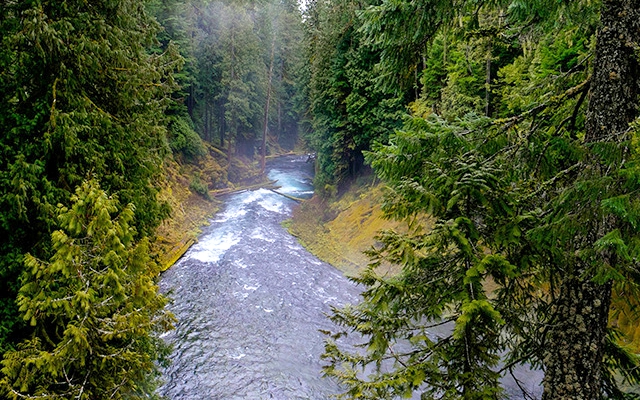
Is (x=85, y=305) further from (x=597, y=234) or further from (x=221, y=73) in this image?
(x=221, y=73)

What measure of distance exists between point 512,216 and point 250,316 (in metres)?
9.84

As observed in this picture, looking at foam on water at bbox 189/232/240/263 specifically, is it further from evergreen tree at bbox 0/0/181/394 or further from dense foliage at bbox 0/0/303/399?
evergreen tree at bbox 0/0/181/394

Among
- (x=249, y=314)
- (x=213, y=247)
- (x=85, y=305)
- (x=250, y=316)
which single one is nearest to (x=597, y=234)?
(x=85, y=305)

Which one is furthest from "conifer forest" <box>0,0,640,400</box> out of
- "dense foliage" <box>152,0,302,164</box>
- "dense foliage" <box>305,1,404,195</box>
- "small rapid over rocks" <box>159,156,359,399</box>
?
"dense foliage" <box>152,0,302,164</box>

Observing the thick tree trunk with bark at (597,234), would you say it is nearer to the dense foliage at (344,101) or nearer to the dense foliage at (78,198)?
the dense foliage at (78,198)

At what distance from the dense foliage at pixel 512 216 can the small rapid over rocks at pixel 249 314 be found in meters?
1.49

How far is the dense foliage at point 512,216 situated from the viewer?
3.25 meters

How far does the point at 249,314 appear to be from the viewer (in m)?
12.0

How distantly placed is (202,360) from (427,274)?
25.1 feet

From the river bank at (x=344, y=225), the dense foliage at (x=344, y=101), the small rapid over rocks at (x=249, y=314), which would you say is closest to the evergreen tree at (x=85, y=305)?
the small rapid over rocks at (x=249, y=314)

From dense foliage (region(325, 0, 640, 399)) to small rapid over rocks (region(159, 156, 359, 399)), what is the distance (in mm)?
1491

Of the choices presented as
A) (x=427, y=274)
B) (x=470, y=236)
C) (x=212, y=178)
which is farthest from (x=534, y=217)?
(x=212, y=178)

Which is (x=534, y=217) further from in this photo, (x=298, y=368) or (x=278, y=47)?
(x=278, y=47)

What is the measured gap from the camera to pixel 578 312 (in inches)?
133
